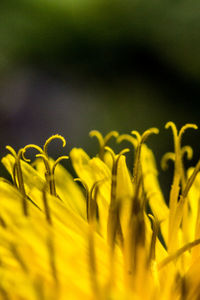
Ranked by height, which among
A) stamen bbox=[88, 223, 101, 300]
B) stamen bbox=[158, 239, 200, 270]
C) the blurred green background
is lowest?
stamen bbox=[158, 239, 200, 270]

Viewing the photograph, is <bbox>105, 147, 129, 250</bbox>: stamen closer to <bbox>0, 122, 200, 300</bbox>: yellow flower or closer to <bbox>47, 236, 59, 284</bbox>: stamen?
<bbox>0, 122, 200, 300</bbox>: yellow flower

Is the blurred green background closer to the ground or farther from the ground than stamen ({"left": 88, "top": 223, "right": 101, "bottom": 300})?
farther from the ground

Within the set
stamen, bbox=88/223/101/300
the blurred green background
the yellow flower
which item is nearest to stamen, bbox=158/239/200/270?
the yellow flower

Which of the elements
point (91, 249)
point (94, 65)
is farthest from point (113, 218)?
point (94, 65)

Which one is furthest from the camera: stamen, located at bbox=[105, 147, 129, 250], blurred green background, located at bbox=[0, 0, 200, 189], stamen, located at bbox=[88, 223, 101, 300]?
blurred green background, located at bbox=[0, 0, 200, 189]

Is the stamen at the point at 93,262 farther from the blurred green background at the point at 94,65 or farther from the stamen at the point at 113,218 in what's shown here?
the blurred green background at the point at 94,65

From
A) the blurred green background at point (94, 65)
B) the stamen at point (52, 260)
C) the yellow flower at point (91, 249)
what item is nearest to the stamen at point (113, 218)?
the yellow flower at point (91, 249)

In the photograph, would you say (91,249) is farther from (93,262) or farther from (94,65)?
(94,65)

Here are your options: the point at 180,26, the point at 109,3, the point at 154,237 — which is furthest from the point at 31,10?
the point at 154,237

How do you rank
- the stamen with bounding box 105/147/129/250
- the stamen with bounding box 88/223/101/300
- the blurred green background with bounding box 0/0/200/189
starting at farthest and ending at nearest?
1. the blurred green background with bounding box 0/0/200/189
2. the stamen with bounding box 105/147/129/250
3. the stamen with bounding box 88/223/101/300
